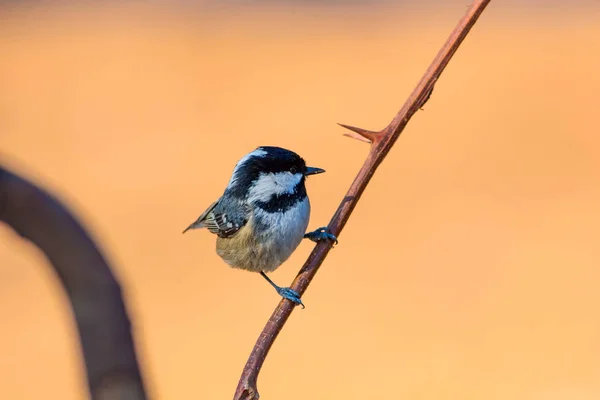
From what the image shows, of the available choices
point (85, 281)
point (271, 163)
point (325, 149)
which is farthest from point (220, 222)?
point (325, 149)

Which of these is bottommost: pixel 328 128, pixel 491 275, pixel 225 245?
Answer: pixel 225 245

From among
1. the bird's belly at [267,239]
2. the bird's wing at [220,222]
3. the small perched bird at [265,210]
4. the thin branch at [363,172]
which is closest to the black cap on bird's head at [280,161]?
the small perched bird at [265,210]

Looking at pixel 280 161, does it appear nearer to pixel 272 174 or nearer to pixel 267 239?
pixel 272 174

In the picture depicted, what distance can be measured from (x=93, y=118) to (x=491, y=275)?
11632 mm

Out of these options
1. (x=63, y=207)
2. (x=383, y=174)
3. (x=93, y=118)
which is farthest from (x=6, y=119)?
(x=63, y=207)

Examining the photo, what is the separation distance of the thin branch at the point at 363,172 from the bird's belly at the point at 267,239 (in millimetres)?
1492

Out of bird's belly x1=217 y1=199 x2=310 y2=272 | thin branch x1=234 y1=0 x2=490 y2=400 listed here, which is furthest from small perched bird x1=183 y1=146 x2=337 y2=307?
thin branch x1=234 y1=0 x2=490 y2=400

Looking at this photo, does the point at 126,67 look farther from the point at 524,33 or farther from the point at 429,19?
the point at 524,33

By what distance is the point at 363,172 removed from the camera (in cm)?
207

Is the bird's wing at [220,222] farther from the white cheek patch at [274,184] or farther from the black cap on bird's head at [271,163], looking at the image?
the black cap on bird's head at [271,163]

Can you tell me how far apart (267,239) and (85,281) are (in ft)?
10.3

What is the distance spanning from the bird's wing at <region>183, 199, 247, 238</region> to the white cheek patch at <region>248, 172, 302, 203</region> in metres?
0.31

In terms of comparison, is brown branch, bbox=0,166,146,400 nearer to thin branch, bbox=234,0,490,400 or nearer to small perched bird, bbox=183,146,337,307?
thin branch, bbox=234,0,490,400

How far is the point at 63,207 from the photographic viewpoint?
3.17ft
